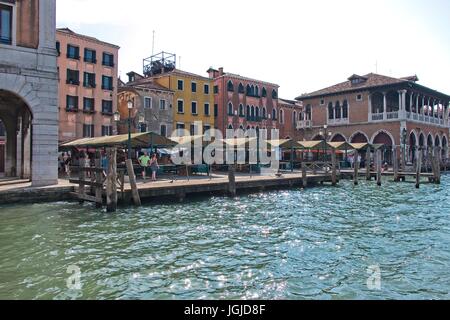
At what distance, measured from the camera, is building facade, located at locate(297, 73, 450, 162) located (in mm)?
37031

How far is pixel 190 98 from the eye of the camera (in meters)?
38.3

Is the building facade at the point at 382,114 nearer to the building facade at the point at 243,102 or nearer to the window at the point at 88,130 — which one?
the building facade at the point at 243,102

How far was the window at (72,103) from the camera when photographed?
29422mm

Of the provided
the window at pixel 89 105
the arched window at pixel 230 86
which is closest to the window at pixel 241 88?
the arched window at pixel 230 86

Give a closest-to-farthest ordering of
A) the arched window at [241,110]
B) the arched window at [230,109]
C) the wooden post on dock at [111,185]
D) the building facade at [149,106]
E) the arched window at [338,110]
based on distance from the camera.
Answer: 1. the wooden post on dock at [111,185]
2. the building facade at [149,106]
3. the arched window at [230,109]
4. the arched window at [338,110]
5. the arched window at [241,110]

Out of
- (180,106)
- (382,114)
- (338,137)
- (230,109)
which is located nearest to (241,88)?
(230,109)

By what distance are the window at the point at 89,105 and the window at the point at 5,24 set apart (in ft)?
48.2

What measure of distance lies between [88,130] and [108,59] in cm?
642

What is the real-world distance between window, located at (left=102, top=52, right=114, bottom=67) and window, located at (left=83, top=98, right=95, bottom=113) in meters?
3.44

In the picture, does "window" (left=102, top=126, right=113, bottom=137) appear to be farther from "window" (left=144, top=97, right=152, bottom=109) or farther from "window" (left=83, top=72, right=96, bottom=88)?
"window" (left=144, top=97, right=152, bottom=109)

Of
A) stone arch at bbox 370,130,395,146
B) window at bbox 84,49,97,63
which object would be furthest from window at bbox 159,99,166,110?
stone arch at bbox 370,130,395,146

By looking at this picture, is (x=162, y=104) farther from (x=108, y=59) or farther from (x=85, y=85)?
(x=85, y=85)

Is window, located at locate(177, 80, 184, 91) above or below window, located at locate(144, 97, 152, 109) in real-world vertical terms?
above
